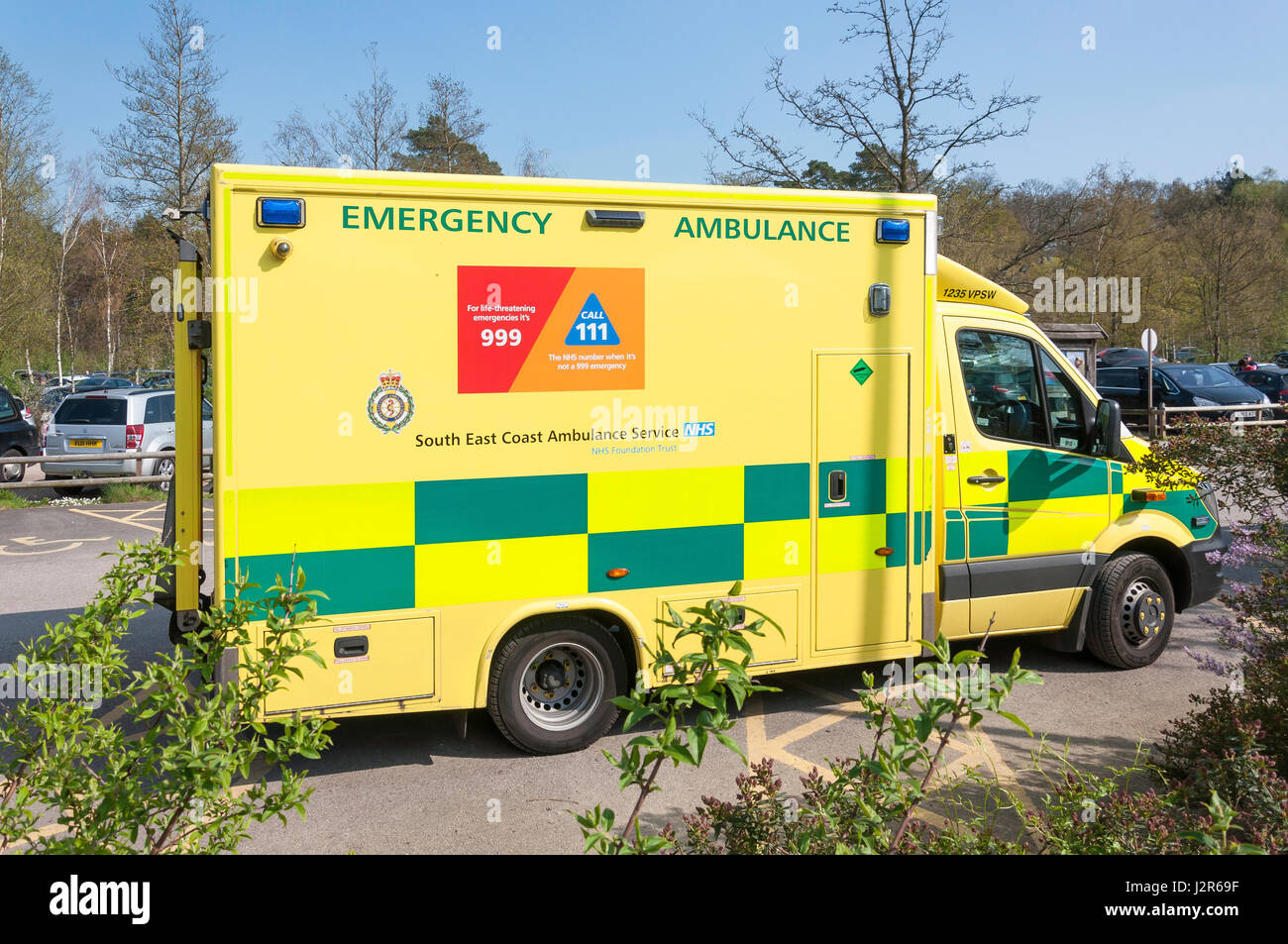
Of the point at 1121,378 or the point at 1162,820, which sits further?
the point at 1121,378

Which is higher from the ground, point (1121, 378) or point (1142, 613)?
point (1121, 378)

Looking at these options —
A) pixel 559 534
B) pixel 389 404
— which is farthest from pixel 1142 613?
pixel 389 404

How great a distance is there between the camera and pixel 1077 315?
34188mm

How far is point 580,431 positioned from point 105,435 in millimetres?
14649

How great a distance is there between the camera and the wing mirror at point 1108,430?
6.71 meters

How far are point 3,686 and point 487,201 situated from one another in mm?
4270

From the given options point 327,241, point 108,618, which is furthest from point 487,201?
point 108,618

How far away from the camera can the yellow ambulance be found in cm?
509

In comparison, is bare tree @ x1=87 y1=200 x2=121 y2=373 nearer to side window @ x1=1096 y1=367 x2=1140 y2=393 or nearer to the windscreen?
side window @ x1=1096 y1=367 x2=1140 y2=393

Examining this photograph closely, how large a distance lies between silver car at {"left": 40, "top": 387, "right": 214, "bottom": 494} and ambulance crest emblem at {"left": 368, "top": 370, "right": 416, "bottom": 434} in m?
13.2

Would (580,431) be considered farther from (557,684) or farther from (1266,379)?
(1266,379)

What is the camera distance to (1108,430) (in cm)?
675
